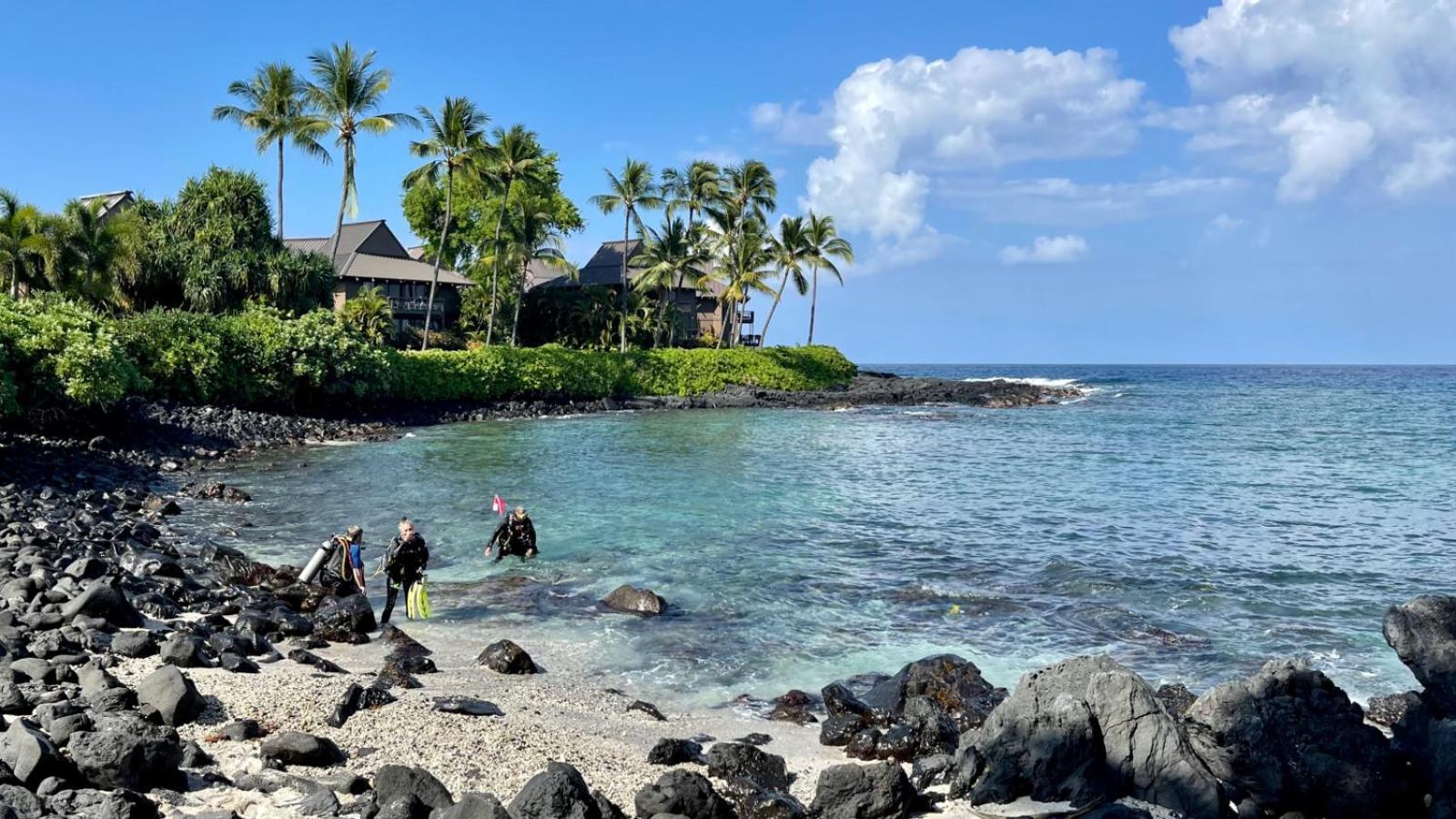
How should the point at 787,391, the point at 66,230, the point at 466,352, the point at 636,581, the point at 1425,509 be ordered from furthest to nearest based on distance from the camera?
the point at 787,391 → the point at 466,352 → the point at 66,230 → the point at 1425,509 → the point at 636,581

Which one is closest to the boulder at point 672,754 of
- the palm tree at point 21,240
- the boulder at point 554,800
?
the boulder at point 554,800

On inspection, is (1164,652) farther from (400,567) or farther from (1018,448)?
(1018,448)

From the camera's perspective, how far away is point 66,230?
1564 inches

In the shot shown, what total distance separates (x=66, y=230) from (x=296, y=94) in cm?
1547

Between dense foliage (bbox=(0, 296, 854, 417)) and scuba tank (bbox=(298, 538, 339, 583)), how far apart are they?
15875 mm

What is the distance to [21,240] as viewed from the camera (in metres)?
38.8

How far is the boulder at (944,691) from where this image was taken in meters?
10.8

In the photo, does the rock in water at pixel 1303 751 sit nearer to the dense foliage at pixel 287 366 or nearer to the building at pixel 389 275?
the dense foliage at pixel 287 366

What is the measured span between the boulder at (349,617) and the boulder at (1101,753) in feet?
27.8

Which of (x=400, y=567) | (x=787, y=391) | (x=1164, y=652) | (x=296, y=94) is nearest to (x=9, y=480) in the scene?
(x=400, y=567)

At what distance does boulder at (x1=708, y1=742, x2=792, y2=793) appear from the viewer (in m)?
8.79

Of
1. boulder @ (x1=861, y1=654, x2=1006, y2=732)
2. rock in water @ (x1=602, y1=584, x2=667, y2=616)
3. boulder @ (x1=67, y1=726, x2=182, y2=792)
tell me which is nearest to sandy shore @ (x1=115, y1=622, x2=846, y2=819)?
boulder @ (x1=67, y1=726, x2=182, y2=792)

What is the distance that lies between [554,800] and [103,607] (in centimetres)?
781

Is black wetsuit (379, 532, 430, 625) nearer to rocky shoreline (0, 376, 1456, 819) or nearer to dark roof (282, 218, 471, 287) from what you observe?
rocky shoreline (0, 376, 1456, 819)
